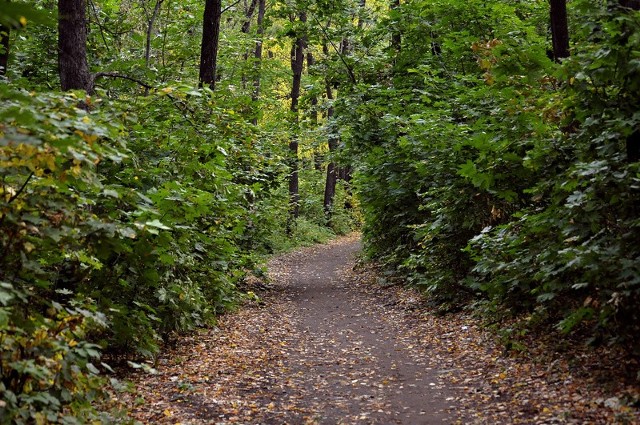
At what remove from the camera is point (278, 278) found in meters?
17.9

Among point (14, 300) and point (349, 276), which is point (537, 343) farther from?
point (349, 276)

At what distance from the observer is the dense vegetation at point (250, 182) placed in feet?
13.9

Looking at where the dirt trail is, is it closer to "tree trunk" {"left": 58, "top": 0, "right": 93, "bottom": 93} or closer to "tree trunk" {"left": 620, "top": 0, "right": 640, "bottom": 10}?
"tree trunk" {"left": 620, "top": 0, "right": 640, "bottom": 10}

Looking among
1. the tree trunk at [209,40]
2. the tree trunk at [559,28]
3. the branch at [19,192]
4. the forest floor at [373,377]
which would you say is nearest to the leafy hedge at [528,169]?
the tree trunk at [559,28]

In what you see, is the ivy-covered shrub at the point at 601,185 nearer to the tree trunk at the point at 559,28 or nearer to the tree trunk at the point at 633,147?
the tree trunk at the point at 633,147

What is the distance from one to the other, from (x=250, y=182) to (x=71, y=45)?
6.84m

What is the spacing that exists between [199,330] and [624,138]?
22.9 ft

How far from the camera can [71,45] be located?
26.0 ft

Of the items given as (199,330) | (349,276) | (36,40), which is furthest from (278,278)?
(36,40)

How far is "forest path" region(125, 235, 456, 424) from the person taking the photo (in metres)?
6.28

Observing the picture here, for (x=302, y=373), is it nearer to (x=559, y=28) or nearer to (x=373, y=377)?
(x=373, y=377)

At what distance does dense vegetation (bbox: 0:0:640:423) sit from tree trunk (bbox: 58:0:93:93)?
0.08 metres

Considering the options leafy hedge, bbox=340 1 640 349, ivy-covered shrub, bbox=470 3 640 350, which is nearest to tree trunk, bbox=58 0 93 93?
leafy hedge, bbox=340 1 640 349

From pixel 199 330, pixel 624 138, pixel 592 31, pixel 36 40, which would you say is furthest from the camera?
pixel 36 40
